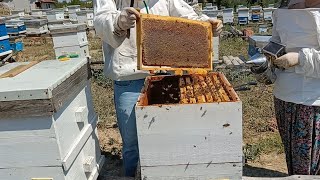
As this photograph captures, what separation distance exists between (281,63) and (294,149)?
0.60 metres

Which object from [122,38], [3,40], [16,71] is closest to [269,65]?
[122,38]

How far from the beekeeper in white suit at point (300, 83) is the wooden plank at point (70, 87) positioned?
3.72ft

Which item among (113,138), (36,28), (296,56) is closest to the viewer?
(296,56)

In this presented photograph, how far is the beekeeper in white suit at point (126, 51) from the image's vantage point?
6.27 ft

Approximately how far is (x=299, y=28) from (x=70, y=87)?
1346 millimetres

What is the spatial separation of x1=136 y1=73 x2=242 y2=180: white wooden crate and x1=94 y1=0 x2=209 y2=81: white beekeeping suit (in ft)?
1.54

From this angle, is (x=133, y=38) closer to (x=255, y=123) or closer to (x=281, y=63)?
(x=281, y=63)

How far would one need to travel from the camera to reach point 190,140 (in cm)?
166

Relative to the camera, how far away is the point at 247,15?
17969mm

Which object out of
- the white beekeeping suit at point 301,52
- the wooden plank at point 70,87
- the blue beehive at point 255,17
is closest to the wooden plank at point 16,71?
→ the wooden plank at point 70,87

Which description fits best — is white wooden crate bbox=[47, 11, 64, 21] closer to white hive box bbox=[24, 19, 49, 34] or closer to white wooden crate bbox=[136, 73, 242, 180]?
white hive box bbox=[24, 19, 49, 34]

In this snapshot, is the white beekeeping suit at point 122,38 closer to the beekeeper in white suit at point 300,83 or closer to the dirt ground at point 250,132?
the beekeeper in white suit at point 300,83

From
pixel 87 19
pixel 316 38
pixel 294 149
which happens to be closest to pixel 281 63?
pixel 316 38

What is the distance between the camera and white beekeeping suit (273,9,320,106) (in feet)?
6.33
